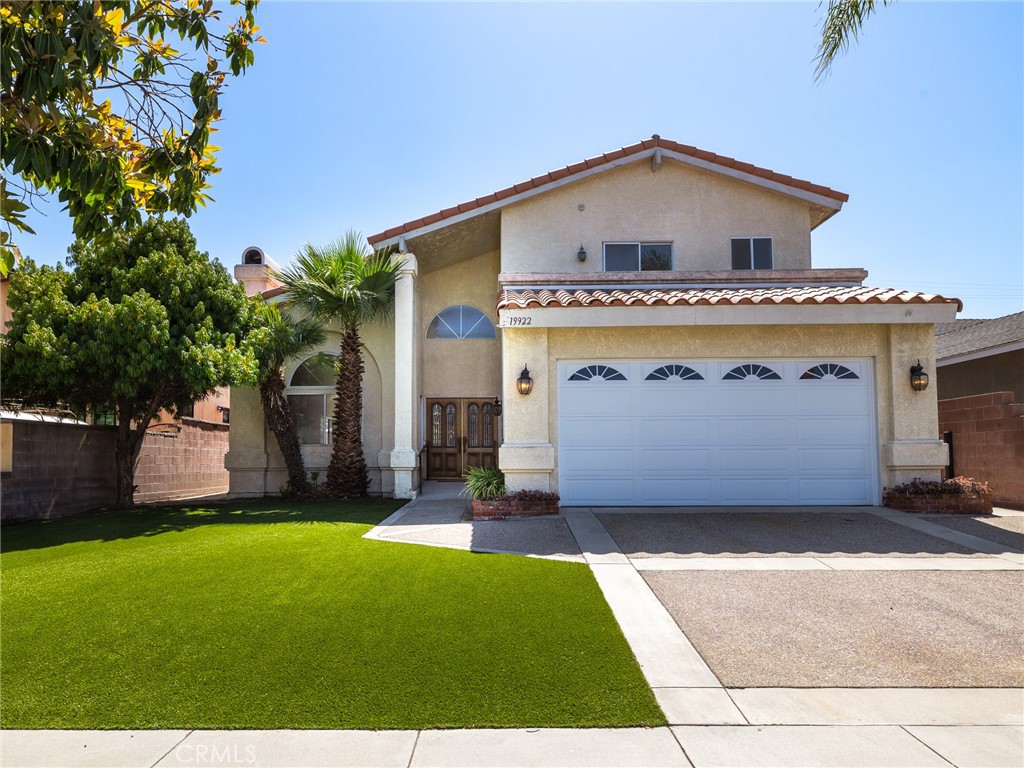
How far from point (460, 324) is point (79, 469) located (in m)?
8.82

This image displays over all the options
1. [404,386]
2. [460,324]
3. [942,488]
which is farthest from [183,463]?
[942,488]

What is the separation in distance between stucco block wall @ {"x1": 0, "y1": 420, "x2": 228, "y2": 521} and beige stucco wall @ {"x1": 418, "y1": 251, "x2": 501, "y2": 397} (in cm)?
715

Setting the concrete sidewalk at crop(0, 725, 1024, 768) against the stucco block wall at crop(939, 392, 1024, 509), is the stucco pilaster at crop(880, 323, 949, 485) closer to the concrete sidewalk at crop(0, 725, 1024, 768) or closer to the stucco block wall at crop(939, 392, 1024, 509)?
the stucco block wall at crop(939, 392, 1024, 509)

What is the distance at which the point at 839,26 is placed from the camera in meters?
7.54

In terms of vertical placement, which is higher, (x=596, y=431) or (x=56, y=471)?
(x=596, y=431)

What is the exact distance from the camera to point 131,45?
18.8 feet

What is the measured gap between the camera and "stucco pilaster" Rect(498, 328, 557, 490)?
1102 cm

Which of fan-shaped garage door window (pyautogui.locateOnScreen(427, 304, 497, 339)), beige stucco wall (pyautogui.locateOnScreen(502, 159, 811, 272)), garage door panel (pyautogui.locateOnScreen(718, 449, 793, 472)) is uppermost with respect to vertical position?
beige stucco wall (pyautogui.locateOnScreen(502, 159, 811, 272))

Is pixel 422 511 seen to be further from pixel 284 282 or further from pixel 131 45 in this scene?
pixel 131 45

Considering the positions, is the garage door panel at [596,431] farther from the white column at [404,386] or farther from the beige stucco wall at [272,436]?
the beige stucco wall at [272,436]

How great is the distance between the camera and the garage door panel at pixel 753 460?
37.2ft

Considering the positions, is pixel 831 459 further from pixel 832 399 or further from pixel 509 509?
pixel 509 509

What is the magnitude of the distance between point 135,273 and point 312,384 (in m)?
4.52

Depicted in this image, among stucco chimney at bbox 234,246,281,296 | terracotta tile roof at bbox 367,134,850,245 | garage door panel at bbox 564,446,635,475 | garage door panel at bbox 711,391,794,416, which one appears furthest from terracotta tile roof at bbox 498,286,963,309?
stucco chimney at bbox 234,246,281,296
